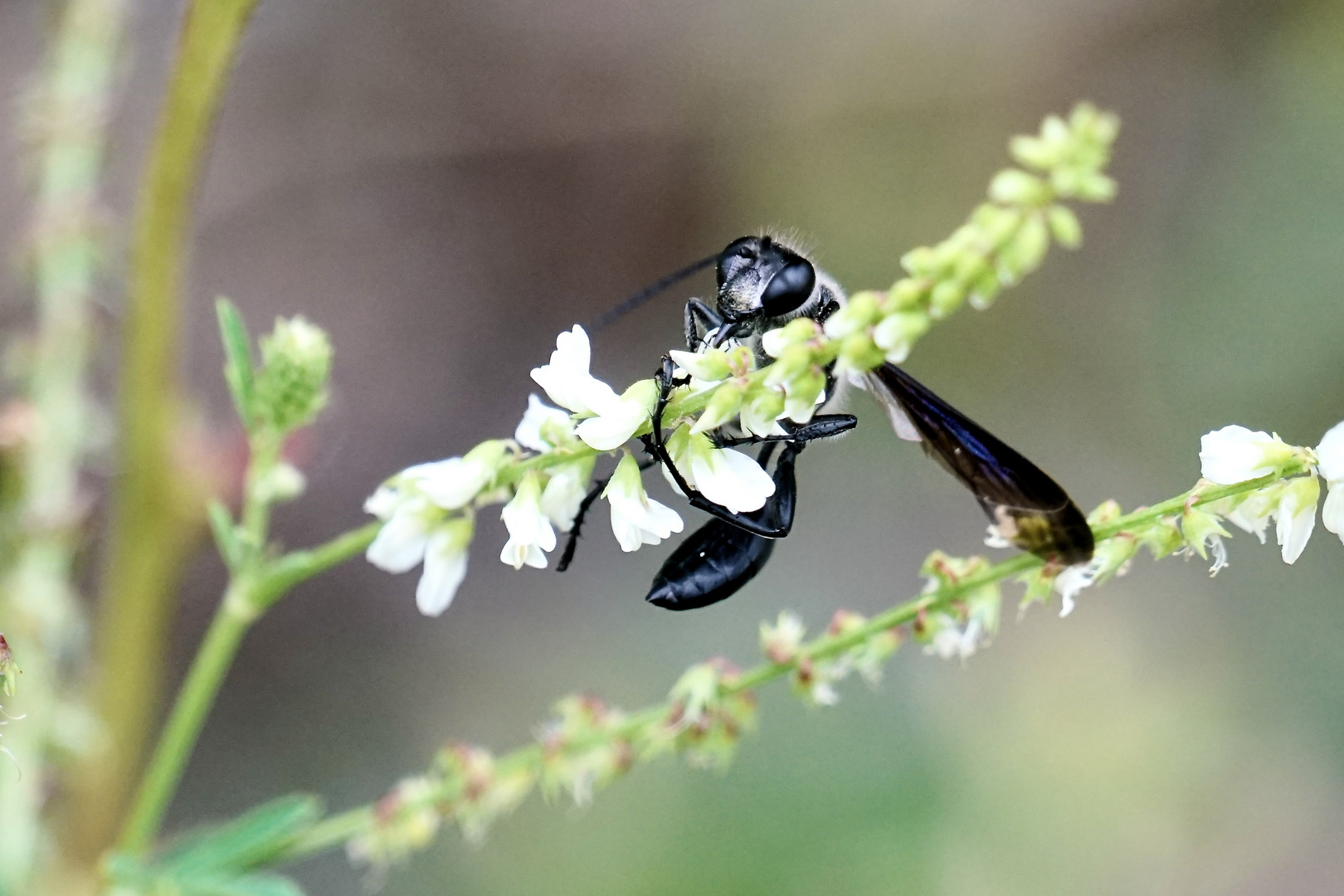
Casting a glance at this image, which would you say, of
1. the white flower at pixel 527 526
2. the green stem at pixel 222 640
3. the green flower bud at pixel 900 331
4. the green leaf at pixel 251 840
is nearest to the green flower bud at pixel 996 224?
the green flower bud at pixel 900 331

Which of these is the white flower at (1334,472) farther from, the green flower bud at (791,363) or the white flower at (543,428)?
the white flower at (543,428)

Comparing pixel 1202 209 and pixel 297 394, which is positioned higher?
pixel 1202 209

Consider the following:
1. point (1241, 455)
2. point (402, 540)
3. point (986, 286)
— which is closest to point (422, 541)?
point (402, 540)

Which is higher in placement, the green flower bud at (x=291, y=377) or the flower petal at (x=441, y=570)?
the green flower bud at (x=291, y=377)

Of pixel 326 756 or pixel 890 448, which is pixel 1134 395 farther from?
pixel 326 756

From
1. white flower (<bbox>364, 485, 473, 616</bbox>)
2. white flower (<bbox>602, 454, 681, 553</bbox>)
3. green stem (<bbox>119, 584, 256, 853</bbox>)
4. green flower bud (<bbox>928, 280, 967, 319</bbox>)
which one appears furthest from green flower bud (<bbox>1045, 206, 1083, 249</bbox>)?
green stem (<bbox>119, 584, 256, 853</bbox>)

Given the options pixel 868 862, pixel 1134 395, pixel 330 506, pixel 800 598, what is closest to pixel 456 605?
pixel 330 506

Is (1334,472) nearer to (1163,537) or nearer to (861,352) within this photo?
(1163,537)
